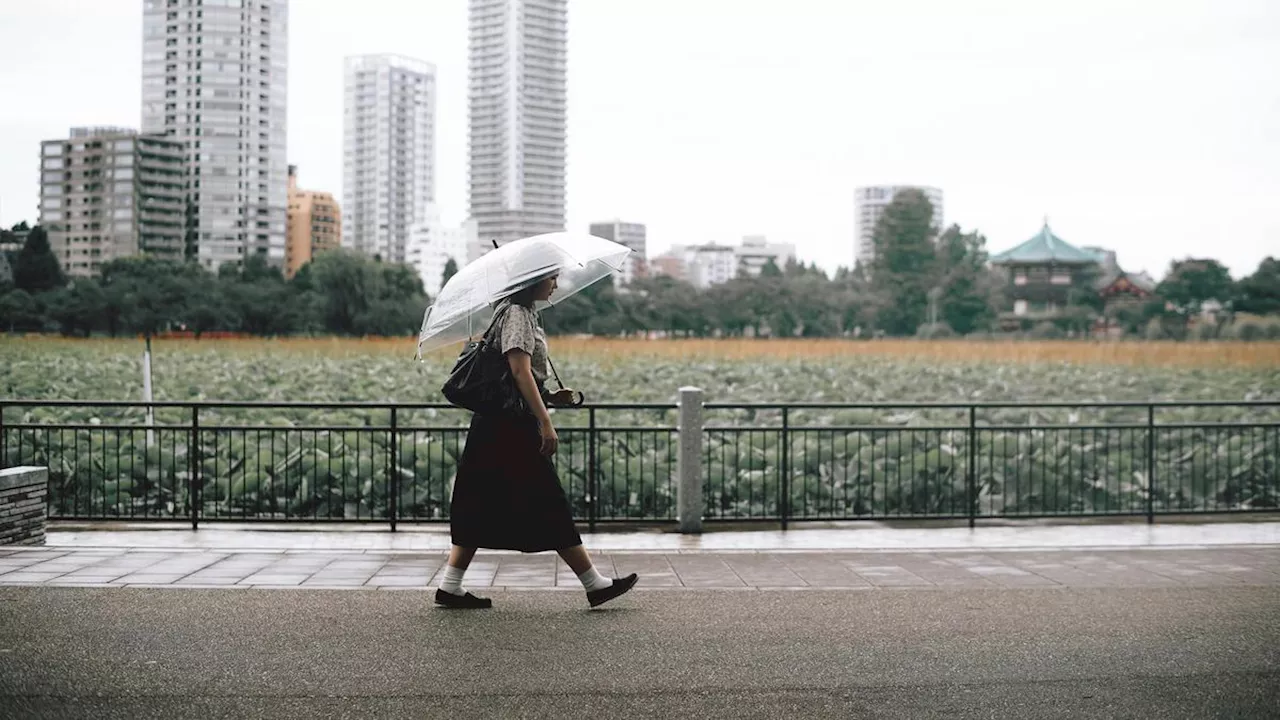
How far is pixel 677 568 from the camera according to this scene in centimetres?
875

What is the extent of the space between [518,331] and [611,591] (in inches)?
69.8

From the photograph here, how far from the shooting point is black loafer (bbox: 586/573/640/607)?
23.4 ft

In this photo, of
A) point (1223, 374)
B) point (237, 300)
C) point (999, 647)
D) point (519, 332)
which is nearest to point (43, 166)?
point (237, 300)

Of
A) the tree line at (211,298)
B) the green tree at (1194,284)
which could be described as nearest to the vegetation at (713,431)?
the tree line at (211,298)

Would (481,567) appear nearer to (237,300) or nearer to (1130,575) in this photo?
(1130,575)

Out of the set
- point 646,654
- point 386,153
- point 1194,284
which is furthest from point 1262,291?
point 386,153

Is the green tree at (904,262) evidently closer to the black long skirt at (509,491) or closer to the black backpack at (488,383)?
the black long skirt at (509,491)

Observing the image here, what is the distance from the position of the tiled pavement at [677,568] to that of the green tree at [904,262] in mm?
66933

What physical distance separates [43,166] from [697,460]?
30.0 metres

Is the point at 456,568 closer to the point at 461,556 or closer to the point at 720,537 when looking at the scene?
the point at 461,556

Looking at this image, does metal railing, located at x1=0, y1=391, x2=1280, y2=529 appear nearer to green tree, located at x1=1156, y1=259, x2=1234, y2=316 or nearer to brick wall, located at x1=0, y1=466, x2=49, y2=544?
brick wall, located at x1=0, y1=466, x2=49, y2=544

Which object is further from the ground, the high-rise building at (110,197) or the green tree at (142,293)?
the high-rise building at (110,197)

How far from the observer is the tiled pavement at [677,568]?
26.4 ft

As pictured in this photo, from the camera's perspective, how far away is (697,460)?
34.0 ft
